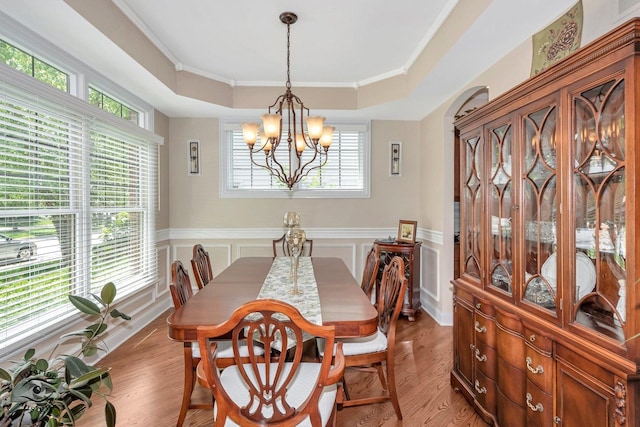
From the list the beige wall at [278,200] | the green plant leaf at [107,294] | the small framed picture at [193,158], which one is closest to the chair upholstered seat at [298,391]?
the green plant leaf at [107,294]

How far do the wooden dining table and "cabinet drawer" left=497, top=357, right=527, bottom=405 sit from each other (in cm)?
75

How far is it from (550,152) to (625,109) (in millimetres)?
418

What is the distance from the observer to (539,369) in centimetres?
159

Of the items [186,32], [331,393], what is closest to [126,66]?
[186,32]

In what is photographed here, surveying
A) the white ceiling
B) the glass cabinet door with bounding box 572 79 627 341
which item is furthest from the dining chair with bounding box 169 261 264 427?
the white ceiling

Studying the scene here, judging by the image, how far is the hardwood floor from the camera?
7.07 ft

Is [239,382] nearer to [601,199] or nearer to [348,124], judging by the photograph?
[601,199]

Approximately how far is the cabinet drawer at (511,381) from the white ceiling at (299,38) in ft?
6.53

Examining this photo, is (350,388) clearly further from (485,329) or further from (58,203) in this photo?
(58,203)

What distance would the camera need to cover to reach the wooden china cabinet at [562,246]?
118cm

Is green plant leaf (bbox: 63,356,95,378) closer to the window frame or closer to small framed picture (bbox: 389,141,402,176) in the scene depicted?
the window frame

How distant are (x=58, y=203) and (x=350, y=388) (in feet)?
8.27

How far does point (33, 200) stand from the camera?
7.45 ft

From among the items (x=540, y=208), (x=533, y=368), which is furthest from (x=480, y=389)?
(x=540, y=208)
